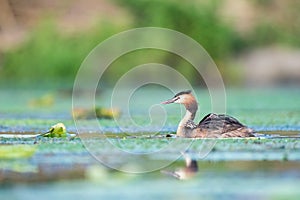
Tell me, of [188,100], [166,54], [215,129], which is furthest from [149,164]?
[166,54]

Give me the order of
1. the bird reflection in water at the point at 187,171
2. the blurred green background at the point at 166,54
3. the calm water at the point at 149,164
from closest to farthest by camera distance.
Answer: the calm water at the point at 149,164, the bird reflection in water at the point at 187,171, the blurred green background at the point at 166,54

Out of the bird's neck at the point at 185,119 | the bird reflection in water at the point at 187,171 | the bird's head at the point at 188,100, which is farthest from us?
the bird's head at the point at 188,100

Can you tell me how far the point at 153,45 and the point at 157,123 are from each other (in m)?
8.18

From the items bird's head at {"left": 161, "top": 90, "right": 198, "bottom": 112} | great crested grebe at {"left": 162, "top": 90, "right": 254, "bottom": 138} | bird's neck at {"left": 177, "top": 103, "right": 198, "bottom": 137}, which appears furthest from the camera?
bird's head at {"left": 161, "top": 90, "right": 198, "bottom": 112}

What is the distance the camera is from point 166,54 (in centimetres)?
1800

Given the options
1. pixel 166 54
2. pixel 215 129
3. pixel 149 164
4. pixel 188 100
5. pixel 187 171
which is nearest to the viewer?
pixel 187 171

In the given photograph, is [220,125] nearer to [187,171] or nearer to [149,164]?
[149,164]

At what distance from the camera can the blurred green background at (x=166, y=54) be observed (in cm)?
1841

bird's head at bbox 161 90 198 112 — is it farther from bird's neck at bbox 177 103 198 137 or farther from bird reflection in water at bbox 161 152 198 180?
bird reflection in water at bbox 161 152 198 180

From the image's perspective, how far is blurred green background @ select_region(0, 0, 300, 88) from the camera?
1841 centimetres

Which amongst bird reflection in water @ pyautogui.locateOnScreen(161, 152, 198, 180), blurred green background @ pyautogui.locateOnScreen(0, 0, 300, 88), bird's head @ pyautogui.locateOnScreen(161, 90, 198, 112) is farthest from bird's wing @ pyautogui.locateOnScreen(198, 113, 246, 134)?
blurred green background @ pyautogui.locateOnScreen(0, 0, 300, 88)

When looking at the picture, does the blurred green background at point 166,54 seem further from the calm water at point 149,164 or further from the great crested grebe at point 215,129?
the great crested grebe at point 215,129

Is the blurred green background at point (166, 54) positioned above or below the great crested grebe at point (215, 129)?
above

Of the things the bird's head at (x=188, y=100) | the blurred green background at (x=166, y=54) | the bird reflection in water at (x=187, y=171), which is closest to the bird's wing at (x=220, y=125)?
the bird's head at (x=188, y=100)
